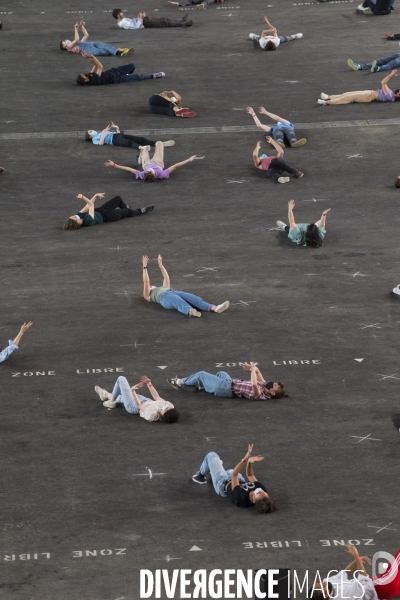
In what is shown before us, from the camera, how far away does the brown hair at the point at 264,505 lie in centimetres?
1357

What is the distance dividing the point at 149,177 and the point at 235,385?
30.8 feet

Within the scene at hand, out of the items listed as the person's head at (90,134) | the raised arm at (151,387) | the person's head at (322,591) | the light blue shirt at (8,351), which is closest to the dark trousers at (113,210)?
the person's head at (90,134)

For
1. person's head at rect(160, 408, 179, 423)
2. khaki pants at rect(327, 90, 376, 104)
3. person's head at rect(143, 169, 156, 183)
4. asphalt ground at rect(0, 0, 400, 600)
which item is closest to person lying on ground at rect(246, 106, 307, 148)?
asphalt ground at rect(0, 0, 400, 600)

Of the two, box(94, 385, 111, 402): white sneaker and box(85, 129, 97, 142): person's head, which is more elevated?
box(94, 385, 111, 402): white sneaker

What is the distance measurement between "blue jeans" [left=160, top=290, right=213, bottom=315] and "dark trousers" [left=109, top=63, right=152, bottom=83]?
13294 mm

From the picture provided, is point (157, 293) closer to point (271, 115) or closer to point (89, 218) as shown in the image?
point (89, 218)

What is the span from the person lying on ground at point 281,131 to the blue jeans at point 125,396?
37.4ft

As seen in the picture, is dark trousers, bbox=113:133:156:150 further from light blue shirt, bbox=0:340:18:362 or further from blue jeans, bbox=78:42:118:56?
light blue shirt, bbox=0:340:18:362

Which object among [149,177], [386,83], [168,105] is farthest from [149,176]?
[386,83]

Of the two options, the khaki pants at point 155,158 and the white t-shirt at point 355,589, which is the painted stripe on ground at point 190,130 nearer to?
the khaki pants at point 155,158

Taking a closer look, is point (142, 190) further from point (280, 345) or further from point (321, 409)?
point (321, 409)

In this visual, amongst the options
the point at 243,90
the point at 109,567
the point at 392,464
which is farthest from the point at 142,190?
the point at 109,567

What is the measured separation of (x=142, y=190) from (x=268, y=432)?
10.1 metres

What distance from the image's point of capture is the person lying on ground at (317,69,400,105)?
28922 millimetres
